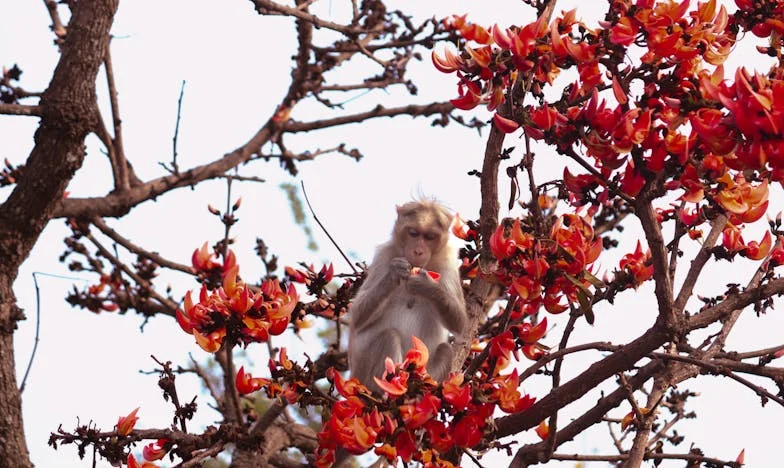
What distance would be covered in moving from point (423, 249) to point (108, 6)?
2.60 metres

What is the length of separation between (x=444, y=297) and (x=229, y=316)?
2.54 meters

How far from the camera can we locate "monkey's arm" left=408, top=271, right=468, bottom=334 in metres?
5.77

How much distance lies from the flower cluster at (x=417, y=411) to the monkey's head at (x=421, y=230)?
278 centimetres

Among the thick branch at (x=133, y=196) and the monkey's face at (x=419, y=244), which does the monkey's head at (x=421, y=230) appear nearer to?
the monkey's face at (x=419, y=244)

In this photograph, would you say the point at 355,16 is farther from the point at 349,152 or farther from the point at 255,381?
the point at 255,381

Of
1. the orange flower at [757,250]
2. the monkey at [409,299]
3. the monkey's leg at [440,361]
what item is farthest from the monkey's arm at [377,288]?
the orange flower at [757,250]

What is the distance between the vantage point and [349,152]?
8.68 metres

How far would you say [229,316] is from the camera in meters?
3.44

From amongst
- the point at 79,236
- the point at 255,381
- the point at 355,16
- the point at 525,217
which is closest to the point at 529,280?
the point at 525,217

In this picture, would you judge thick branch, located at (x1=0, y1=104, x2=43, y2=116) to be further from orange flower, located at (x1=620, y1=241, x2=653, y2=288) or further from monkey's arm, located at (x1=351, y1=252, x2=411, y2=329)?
orange flower, located at (x1=620, y1=241, x2=653, y2=288)

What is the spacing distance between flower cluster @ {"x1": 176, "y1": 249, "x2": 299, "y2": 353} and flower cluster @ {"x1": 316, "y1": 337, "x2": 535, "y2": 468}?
308 mm

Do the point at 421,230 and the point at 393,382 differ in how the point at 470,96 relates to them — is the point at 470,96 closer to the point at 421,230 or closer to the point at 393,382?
the point at 393,382

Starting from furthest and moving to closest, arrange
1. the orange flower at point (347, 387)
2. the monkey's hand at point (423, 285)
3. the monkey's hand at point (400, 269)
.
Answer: the monkey's hand at point (423, 285) < the monkey's hand at point (400, 269) < the orange flower at point (347, 387)

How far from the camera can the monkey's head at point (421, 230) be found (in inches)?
243
